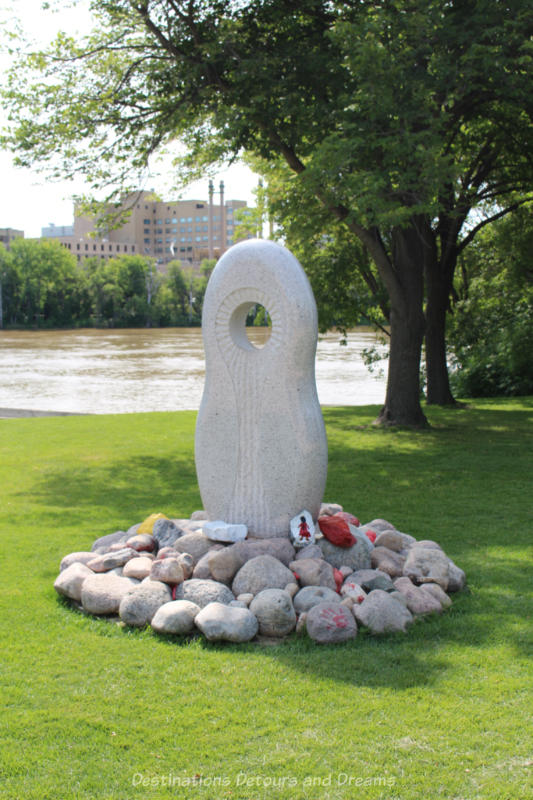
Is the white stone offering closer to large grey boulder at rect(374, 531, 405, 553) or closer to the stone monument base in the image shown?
the stone monument base

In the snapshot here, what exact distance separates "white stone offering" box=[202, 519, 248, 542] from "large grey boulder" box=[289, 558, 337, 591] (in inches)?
28.9

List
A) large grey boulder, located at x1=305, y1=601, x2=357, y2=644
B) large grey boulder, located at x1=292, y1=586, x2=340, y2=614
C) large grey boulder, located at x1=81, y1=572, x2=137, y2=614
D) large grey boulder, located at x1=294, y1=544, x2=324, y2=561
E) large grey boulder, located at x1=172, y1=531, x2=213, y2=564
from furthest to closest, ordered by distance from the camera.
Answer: large grey boulder, located at x1=172, y1=531, x2=213, y2=564
large grey boulder, located at x1=294, y1=544, x2=324, y2=561
large grey boulder, located at x1=81, y1=572, x2=137, y2=614
large grey boulder, located at x1=292, y1=586, x2=340, y2=614
large grey boulder, located at x1=305, y1=601, x2=357, y2=644

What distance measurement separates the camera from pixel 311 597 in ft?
19.1

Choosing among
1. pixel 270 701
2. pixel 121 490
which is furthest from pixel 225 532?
pixel 121 490

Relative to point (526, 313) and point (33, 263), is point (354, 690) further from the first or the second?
point (33, 263)

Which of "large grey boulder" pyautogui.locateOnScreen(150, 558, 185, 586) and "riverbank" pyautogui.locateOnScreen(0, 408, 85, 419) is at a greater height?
"large grey boulder" pyautogui.locateOnScreen(150, 558, 185, 586)

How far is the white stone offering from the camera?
6766 millimetres

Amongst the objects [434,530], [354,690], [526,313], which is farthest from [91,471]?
[526,313]

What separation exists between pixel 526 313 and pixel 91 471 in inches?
651

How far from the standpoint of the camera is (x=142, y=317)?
92.9m

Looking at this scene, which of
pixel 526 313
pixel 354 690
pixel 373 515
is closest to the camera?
pixel 354 690

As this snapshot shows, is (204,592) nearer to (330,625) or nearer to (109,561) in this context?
(330,625)

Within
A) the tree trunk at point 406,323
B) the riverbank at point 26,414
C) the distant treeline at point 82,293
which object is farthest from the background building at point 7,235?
the tree trunk at point 406,323

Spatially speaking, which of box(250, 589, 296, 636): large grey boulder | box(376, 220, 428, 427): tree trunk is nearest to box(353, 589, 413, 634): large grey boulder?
box(250, 589, 296, 636): large grey boulder
